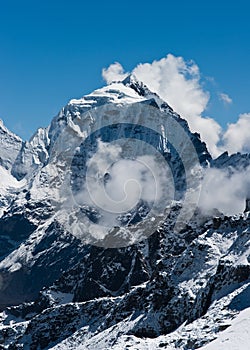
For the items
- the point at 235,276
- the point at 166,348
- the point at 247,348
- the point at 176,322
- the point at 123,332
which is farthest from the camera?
the point at 123,332

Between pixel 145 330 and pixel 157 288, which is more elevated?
pixel 157 288

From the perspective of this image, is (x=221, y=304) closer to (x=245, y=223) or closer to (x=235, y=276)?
(x=235, y=276)

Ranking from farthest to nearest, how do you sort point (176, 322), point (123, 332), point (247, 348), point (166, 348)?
point (123, 332) → point (176, 322) → point (166, 348) → point (247, 348)

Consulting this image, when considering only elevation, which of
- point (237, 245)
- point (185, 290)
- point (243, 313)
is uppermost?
point (237, 245)

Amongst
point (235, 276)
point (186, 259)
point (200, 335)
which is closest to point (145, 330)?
point (186, 259)

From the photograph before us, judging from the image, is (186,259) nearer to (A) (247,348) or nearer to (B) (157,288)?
(B) (157,288)

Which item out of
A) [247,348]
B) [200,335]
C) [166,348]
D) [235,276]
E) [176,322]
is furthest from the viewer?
[176,322]

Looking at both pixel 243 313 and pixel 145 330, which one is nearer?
pixel 243 313

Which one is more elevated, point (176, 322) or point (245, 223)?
point (245, 223)

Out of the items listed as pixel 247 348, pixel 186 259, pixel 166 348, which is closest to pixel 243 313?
pixel 166 348
